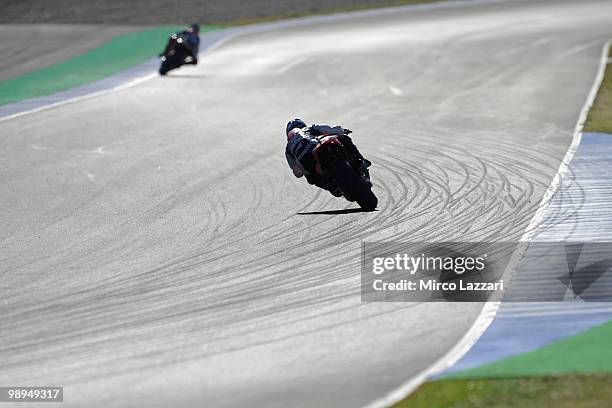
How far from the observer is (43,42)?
33.9 metres

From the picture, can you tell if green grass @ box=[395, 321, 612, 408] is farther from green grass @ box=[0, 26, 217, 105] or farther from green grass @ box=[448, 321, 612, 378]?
green grass @ box=[0, 26, 217, 105]

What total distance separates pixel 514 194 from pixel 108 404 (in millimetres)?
7179

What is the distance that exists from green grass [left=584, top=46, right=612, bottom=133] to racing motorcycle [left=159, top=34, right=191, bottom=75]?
977 cm

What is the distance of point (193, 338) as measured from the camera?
8039 millimetres

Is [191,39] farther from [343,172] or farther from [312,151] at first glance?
[343,172]

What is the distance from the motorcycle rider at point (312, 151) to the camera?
41.1 ft

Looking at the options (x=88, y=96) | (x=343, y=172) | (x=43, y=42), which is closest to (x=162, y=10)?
(x=43, y=42)

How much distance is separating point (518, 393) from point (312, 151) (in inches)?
244

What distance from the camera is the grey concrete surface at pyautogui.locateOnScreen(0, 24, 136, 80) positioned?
98.5 feet

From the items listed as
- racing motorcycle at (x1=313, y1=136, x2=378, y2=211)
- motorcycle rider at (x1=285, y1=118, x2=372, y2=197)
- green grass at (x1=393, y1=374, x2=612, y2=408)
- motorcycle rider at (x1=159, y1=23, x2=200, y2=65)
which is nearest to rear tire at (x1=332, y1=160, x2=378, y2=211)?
racing motorcycle at (x1=313, y1=136, x2=378, y2=211)

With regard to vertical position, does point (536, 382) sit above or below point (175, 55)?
below

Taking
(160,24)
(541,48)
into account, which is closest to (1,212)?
(541,48)

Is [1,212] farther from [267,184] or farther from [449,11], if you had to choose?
[449,11]

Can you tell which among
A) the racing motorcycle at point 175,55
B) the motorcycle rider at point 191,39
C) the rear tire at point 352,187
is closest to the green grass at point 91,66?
the racing motorcycle at point 175,55
